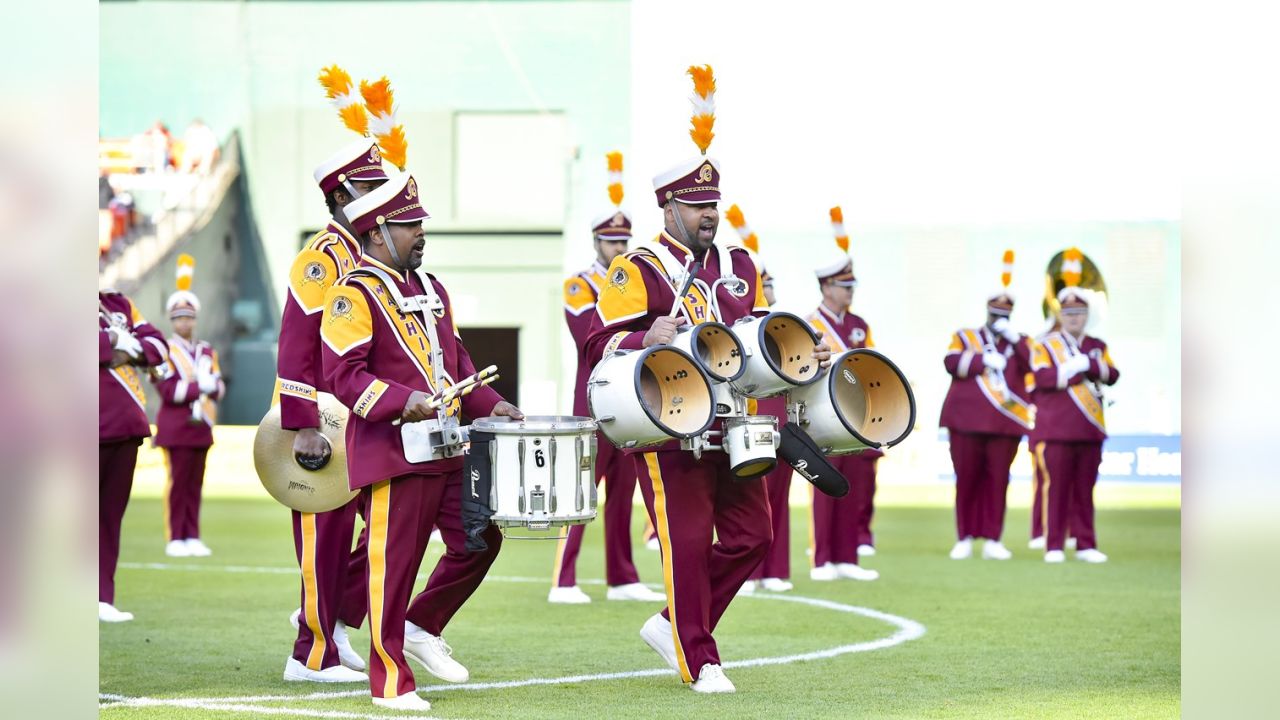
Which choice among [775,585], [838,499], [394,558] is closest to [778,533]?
[775,585]

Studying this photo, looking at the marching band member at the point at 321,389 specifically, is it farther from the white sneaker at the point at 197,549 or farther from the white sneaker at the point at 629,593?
the white sneaker at the point at 197,549

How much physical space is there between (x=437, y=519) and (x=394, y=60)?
2089 centimetres

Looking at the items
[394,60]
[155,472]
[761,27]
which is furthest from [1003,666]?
[394,60]

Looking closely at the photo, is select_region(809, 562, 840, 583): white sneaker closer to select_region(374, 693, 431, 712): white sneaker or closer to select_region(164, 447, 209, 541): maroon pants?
select_region(164, 447, 209, 541): maroon pants

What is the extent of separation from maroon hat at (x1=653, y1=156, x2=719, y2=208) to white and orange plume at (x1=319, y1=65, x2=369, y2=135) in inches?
47.9

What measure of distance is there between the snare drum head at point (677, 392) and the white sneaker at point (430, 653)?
131 cm

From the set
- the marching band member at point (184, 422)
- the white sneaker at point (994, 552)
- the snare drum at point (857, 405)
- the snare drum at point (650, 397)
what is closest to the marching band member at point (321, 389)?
the snare drum at point (650, 397)


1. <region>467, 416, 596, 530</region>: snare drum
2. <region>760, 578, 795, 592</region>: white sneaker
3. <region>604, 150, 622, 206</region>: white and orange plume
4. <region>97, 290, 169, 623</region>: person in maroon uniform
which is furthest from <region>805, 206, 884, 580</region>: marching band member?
<region>467, 416, 596, 530</region>: snare drum

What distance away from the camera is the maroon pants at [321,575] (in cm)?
686

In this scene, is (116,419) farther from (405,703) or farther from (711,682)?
(711,682)

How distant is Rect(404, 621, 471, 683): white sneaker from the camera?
22.0 feet

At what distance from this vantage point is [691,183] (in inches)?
263
